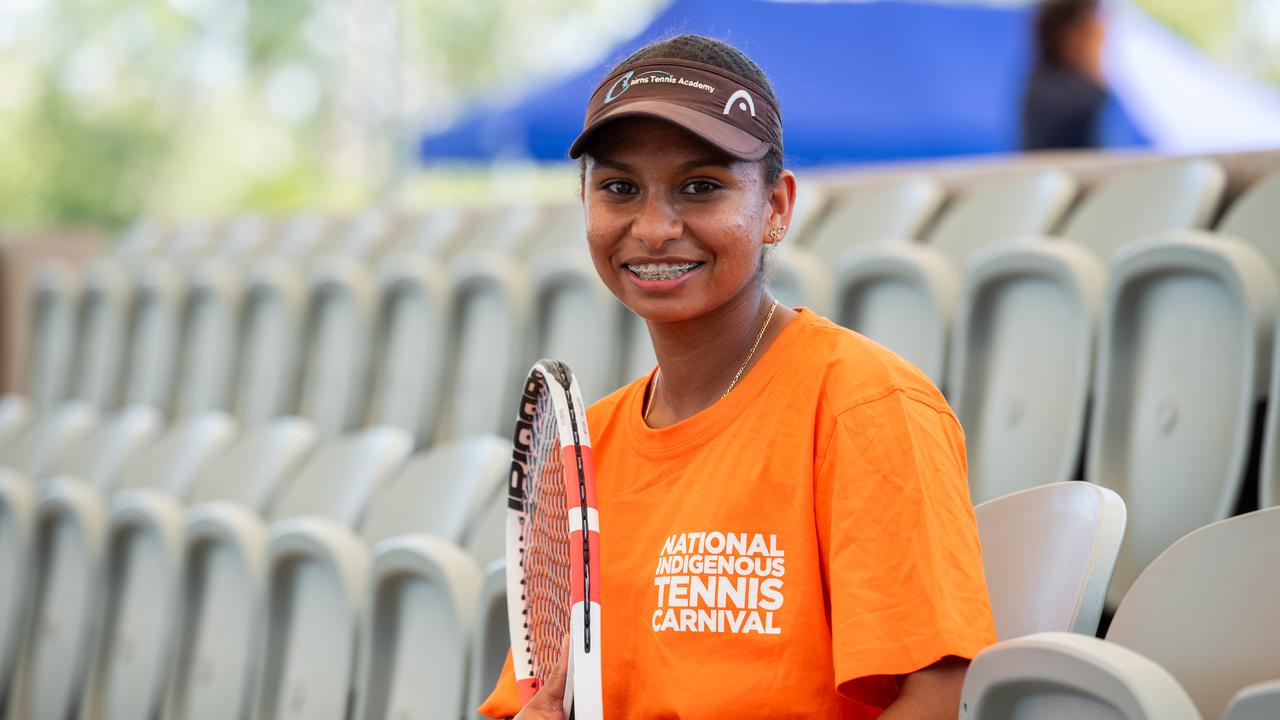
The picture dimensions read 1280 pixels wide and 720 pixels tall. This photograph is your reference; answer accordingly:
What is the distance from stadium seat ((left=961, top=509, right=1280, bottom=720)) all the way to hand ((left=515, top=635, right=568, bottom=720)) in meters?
0.39

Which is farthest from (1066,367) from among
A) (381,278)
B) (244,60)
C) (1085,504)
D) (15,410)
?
(244,60)

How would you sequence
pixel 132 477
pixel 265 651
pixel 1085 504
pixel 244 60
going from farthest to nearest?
pixel 244 60 → pixel 132 477 → pixel 265 651 → pixel 1085 504

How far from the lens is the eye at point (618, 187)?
133 cm

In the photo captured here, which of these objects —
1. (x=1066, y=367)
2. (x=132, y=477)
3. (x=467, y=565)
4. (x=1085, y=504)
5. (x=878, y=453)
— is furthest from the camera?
(x=132, y=477)

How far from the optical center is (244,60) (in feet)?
56.6

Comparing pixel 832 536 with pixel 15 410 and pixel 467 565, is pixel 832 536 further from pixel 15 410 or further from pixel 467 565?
pixel 15 410

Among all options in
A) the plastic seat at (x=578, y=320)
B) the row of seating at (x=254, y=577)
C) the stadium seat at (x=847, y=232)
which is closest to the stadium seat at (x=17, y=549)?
the row of seating at (x=254, y=577)

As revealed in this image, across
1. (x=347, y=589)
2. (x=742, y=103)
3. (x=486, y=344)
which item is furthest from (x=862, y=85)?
(x=742, y=103)

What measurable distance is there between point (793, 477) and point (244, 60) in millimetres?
17312

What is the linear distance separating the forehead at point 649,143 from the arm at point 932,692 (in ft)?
1.62

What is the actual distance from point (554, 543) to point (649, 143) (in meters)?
0.40

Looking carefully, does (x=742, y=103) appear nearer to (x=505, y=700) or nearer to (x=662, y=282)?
(x=662, y=282)

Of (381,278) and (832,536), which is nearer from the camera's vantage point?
(832,536)

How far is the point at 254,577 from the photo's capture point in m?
2.46
